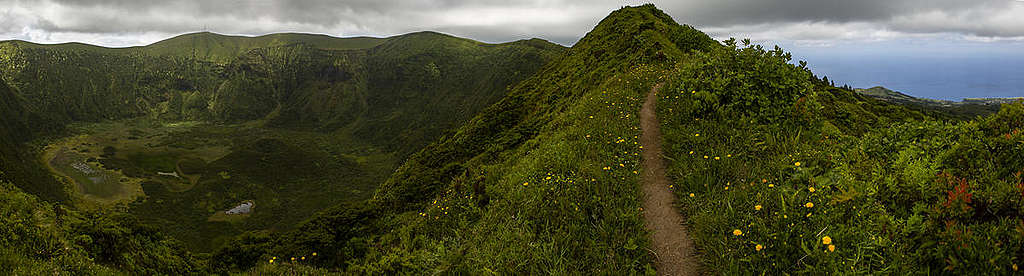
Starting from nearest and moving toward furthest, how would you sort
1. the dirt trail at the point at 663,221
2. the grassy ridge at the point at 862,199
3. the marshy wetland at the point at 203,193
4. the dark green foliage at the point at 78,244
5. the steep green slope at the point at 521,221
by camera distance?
the grassy ridge at the point at 862,199 → the dirt trail at the point at 663,221 → the steep green slope at the point at 521,221 → the dark green foliage at the point at 78,244 → the marshy wetland at the point at 203,193

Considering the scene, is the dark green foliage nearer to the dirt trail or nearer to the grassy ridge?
the dirt trail

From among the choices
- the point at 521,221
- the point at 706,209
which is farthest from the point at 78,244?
the point at 706,209

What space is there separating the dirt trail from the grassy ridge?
23cm

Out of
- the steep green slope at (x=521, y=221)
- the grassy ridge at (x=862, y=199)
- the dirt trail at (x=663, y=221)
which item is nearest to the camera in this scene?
the grassy ridge at (x=862, y=199)

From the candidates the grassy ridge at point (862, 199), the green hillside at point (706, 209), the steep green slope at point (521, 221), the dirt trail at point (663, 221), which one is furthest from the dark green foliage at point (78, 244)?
the grassy ridge at point (862, 199)

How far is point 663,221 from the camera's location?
6707 millimetres

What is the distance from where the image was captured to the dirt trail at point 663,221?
571cm

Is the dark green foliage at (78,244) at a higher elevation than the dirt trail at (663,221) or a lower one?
lower

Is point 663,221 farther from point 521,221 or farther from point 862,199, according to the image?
point 862,199

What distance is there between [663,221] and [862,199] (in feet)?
8.91

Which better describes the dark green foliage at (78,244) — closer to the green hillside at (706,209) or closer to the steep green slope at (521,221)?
the green hillside at (706,209)

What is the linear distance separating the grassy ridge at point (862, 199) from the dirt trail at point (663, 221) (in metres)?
0.23

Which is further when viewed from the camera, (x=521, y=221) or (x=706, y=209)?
(x=521, y=221)

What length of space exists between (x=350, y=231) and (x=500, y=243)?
26.0 ft
